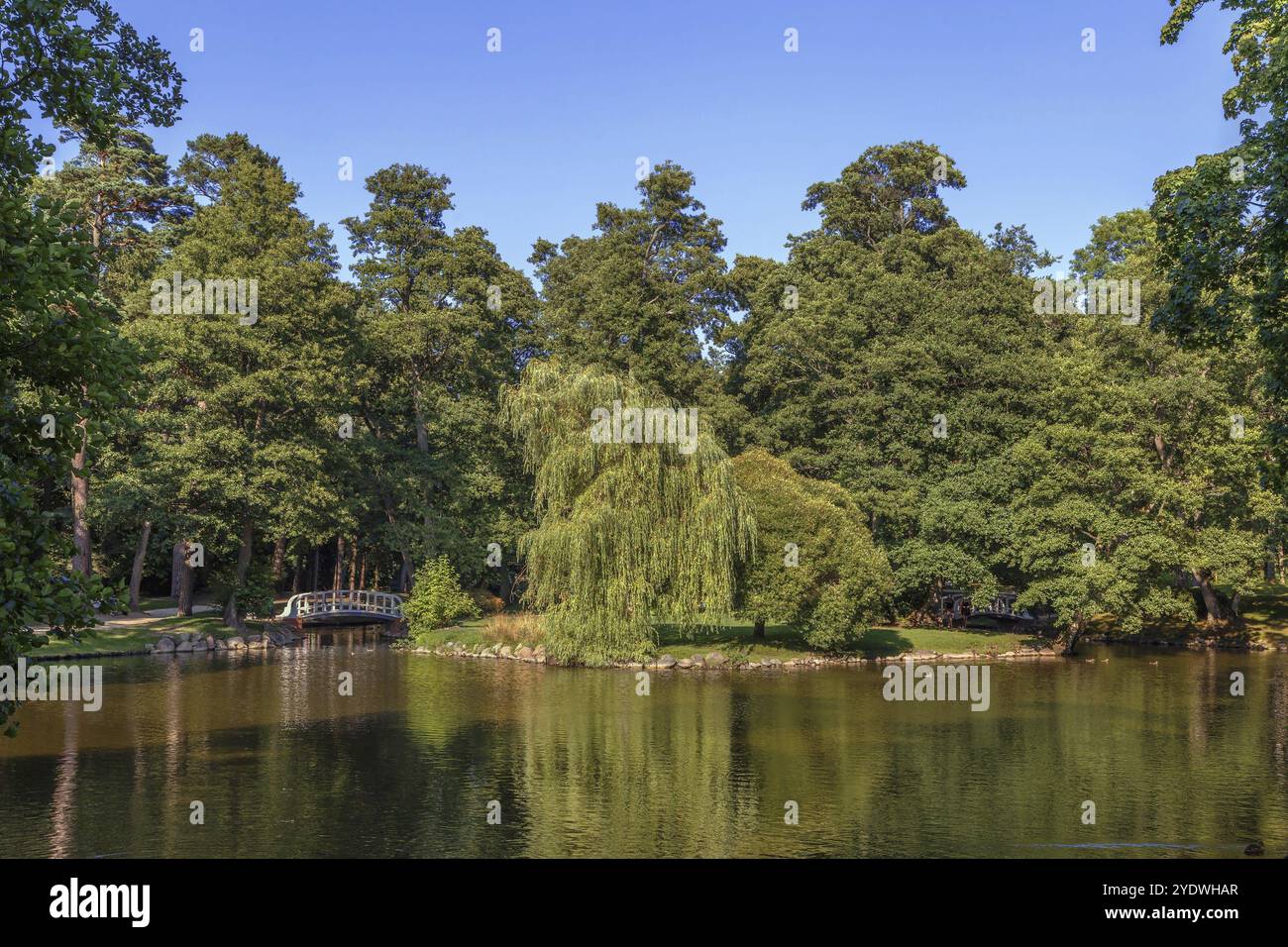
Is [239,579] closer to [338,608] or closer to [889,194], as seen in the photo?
[338,608]

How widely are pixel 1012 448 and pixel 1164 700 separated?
17.1m

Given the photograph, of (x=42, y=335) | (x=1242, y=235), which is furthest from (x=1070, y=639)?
(x=42, y=335)

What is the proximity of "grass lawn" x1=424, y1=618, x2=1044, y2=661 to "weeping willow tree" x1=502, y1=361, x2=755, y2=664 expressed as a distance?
198cm

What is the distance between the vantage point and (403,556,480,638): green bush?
48062 mm

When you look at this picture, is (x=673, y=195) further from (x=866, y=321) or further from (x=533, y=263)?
(x=533, y=263)

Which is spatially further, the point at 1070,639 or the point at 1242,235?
the point at 1070,639

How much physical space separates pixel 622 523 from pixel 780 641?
30.9ft

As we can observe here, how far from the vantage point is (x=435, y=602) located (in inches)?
1900

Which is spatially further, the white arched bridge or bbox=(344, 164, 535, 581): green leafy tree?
bbox=(344, 164, 535, 581): green leafy tree

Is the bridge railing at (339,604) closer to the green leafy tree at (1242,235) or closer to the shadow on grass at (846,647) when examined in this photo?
the shadow on grass at (846,647)

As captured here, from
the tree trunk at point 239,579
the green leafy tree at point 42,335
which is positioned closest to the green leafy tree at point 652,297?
the tree trunk at point 239,579

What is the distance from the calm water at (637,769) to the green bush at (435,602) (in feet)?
40.6

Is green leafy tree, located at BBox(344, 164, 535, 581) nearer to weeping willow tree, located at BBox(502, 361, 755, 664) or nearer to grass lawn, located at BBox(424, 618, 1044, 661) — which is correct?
grass lawn, located at BBox(424, 618, 1044, 661)

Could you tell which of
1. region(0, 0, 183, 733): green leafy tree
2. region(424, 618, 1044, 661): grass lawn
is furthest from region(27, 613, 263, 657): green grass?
region(0, 0, 183, 733): green leafy tree
